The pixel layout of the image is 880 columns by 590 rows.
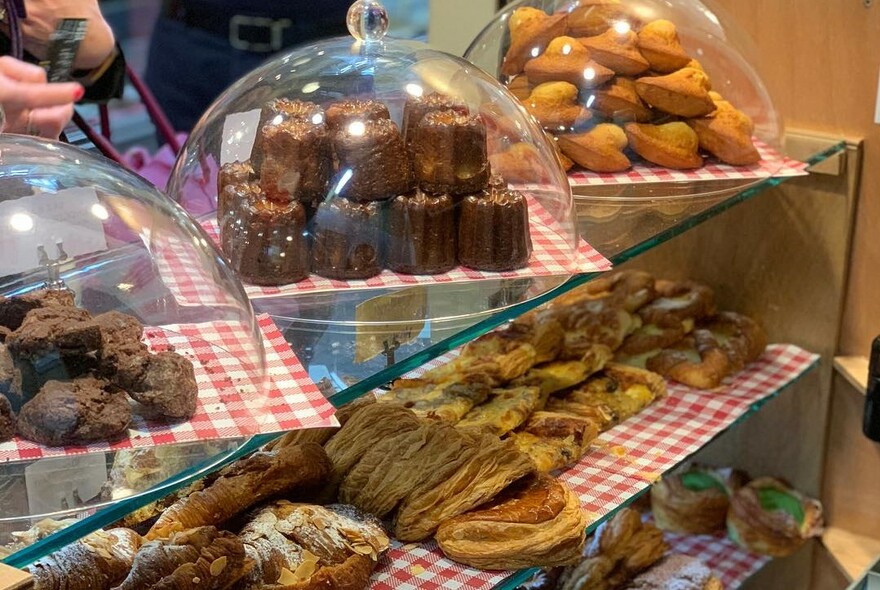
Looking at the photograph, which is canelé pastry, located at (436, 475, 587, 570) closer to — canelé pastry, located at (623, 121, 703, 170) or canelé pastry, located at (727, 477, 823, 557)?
canelé pastry, located at (623, 121, 703, 170)

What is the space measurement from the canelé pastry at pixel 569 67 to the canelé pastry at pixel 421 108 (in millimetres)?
392

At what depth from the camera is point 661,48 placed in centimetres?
183

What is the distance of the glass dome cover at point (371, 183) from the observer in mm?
1353

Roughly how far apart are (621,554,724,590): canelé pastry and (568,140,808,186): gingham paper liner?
605mm

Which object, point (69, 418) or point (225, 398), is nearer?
point (69, 418)

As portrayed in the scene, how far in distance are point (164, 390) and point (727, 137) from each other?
3.55 ft

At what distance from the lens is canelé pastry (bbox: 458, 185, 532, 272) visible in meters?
1.40

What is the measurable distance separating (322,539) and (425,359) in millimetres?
236

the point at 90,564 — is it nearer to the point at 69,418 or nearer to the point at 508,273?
the point at 69,418

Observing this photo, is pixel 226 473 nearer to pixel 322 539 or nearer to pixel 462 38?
pixel 322 539

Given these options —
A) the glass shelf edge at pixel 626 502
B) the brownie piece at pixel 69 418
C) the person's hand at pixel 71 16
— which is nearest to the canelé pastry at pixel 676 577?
the glass shelf edge at pixel 626 502

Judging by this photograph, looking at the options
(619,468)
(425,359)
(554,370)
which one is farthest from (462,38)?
(425,359)

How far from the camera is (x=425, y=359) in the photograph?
1.28m

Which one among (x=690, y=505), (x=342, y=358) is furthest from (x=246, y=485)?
(x=690, y=505)
